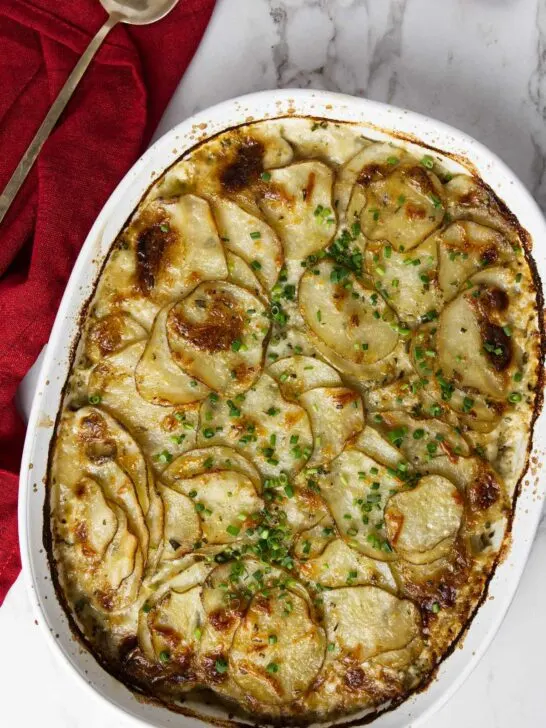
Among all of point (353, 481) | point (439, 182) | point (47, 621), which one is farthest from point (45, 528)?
point (439, 182)

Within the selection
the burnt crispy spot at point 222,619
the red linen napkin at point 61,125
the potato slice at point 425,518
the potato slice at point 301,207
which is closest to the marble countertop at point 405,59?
the red linen napkin at point 61,125

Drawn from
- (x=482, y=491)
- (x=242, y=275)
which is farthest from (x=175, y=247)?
(x=482, y=491)

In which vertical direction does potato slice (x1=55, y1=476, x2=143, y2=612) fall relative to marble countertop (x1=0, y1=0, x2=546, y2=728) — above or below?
below

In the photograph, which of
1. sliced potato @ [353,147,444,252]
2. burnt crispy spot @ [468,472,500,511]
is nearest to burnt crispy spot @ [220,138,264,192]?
sliced potato @ [353,147,444,252]

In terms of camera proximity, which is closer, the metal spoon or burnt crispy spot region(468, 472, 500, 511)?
burnt crispy spot region(468, 472, 500, 511)

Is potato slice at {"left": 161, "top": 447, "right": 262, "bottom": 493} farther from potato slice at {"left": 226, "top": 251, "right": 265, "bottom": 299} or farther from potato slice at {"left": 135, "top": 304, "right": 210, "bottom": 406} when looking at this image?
potato slice at {"left": 226, "top": 251, "right": 265, "bottom": 299}

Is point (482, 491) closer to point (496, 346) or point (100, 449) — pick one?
point (496, 346)

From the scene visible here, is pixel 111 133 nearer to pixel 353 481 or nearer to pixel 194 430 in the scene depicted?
pixel 194 430
